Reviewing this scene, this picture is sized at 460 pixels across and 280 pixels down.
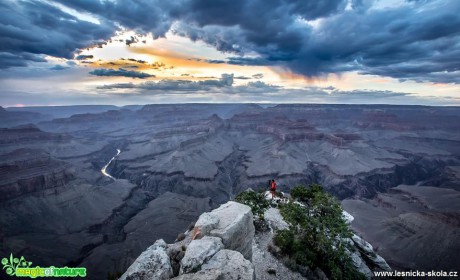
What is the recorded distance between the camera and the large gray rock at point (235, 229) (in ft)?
67.0

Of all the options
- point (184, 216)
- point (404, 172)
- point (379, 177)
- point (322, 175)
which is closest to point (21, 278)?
point (184, 216)

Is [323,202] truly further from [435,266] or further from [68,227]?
[68,227]

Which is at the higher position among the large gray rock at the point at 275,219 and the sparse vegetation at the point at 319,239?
the sparse vegetation at the point at 319,239

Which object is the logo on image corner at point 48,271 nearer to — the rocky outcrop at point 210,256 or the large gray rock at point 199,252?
the rocky outcrop at point 210,256

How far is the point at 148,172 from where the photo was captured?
461 feet

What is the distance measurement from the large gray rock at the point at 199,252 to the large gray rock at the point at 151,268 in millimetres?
1437

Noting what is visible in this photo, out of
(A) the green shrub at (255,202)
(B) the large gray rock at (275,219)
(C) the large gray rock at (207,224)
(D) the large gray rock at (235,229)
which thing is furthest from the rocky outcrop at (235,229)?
(B) the large gray rock at (275,219)

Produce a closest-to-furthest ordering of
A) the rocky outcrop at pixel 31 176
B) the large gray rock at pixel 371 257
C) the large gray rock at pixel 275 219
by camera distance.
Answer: the large gray rock at pixel 371 257 < the large gray rock at pixel 275 219 < the rocky outcrop at pixel 31 176

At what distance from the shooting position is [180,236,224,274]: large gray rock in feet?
56.2

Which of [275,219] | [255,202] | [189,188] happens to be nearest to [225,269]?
[255,202]

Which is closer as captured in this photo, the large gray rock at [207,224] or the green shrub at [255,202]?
the large gray rock at [207,224]

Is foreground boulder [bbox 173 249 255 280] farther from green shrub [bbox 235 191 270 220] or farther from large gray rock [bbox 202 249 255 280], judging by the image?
green shrub [bbox 235 191 270 220]

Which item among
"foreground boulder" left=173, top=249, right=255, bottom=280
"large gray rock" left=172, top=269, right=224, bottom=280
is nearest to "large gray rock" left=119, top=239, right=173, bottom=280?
"foreground boulder" left=173, top=249, right=255, bottom=280

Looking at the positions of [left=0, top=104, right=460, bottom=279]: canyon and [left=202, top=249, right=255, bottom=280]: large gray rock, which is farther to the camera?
[left=0, top=104, right=460, bottom=279]: canyon
